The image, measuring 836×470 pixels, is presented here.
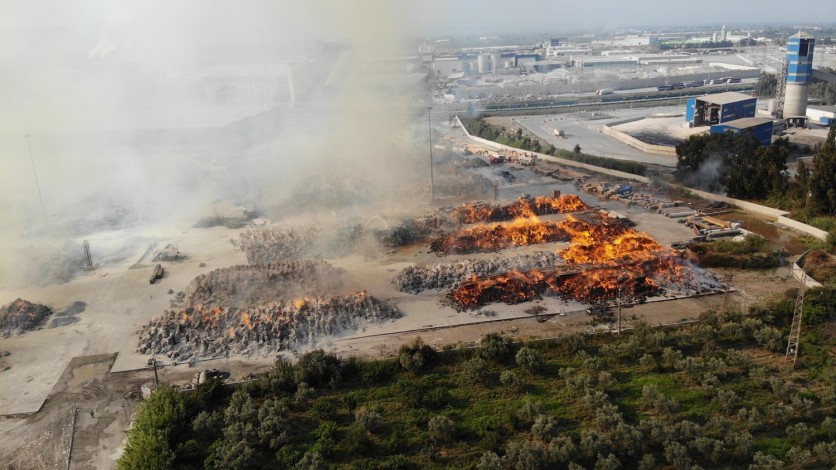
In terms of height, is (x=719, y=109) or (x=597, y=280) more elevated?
(x=719, y=109)

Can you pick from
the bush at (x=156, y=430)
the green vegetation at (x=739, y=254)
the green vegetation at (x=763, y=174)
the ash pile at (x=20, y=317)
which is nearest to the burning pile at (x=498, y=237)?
the green vegetation at (x=739, y=254)

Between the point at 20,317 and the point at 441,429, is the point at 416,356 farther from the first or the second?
the point at 20,317

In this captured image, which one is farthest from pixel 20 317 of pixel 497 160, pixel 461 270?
pixel 497 160

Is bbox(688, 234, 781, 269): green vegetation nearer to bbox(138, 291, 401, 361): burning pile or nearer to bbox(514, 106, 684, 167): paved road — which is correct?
bbox(138, 291, 401, 361): burning pile

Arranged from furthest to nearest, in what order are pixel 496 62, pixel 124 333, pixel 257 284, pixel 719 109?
pixel 496 62 → pixel 719 109 → pixel 257 284 → pixel 124 333

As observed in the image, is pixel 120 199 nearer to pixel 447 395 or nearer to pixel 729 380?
pixel 447 395

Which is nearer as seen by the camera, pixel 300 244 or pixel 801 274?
pixel 801 274

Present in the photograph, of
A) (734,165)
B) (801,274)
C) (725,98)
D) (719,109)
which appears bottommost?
(801,274)

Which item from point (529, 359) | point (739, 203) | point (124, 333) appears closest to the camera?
point (529, 359)
